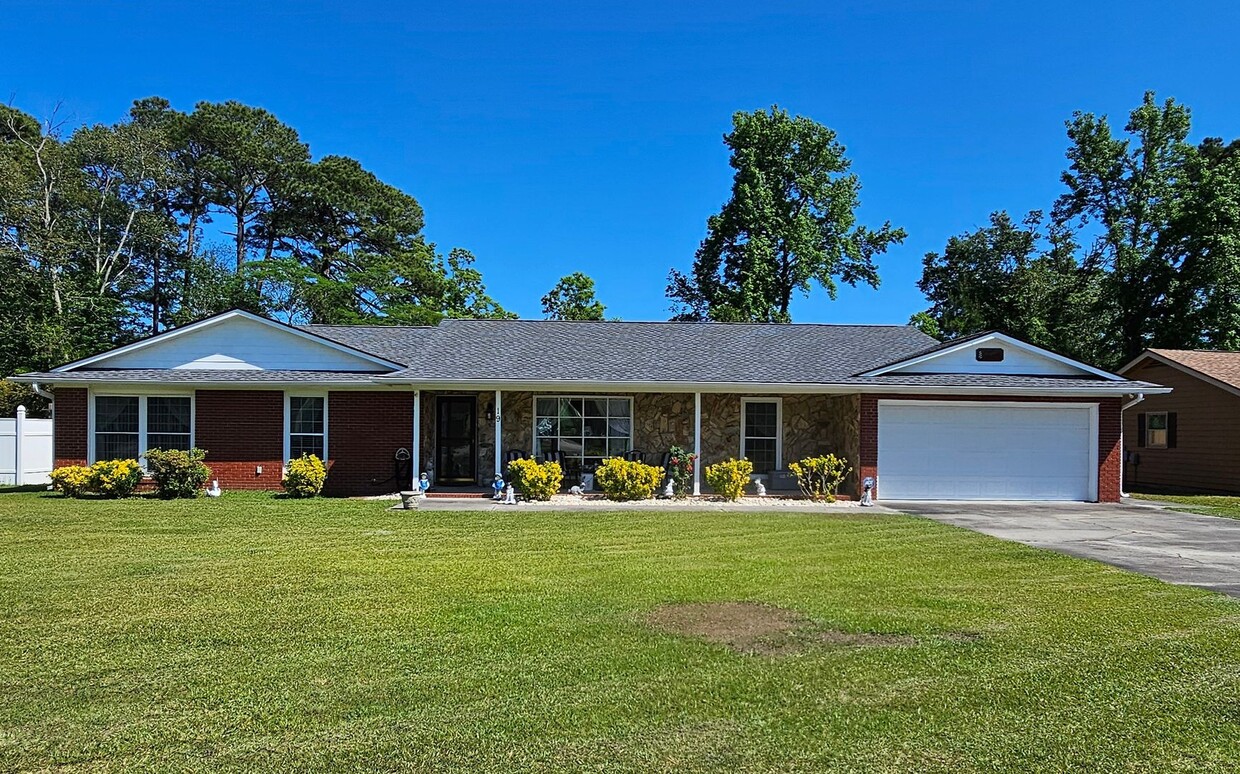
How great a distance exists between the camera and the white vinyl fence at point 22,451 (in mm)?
19641

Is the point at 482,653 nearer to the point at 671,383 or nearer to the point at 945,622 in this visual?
the point at 945,622

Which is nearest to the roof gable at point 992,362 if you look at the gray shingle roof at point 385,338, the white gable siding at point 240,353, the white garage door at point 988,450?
the white garage door at point 988,450

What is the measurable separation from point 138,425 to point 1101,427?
20.8 metres

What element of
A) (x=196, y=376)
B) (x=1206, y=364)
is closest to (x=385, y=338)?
(x=196, y=376)

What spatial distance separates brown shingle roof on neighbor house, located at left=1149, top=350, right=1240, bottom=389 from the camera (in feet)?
65.7

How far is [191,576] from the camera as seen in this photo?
8055mm

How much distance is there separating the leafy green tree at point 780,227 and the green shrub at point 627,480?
20250 mm

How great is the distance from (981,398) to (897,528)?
5.81 meters

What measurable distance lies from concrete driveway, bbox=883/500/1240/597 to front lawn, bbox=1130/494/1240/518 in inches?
29.7

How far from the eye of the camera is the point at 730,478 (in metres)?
15.8

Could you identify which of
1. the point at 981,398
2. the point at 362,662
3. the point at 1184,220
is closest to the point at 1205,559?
the point at 981,398

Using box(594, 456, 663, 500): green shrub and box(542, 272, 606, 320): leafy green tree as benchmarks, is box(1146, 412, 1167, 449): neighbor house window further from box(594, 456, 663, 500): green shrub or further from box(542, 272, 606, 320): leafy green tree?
box(542, 272, 606, 320): leafy green tree

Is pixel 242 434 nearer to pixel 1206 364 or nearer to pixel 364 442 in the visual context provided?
pixel 364 442

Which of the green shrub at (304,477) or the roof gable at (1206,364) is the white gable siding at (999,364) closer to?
the roof gable at (1206,364)
